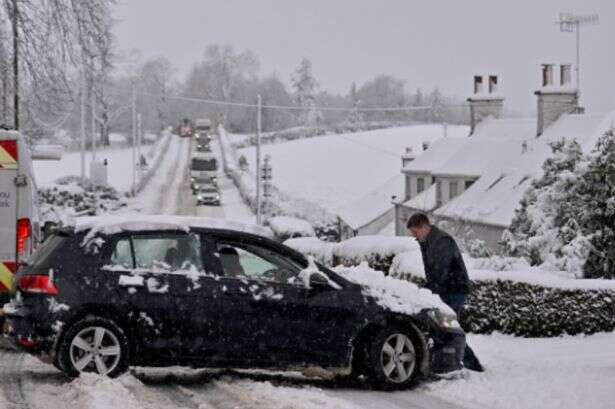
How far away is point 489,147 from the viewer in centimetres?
5403

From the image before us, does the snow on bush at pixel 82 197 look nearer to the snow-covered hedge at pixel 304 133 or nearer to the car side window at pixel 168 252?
the snow-covered hedge at pixel 304 133

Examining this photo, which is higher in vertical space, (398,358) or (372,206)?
(398,358)

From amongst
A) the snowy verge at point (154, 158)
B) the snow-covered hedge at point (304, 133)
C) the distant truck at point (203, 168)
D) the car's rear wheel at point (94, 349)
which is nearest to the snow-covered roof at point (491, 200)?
the distant truck at point (203, 168)

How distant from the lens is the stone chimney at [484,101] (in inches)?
2313

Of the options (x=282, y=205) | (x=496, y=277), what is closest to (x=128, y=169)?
(x=282, y=205)

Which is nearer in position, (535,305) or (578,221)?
(535,305)

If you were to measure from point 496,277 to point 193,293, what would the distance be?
5.86m

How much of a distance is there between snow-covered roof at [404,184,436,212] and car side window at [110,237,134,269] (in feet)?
140

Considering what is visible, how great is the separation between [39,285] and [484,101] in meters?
50.6

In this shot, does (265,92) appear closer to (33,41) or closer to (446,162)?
(446,162)

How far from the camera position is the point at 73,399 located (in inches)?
384

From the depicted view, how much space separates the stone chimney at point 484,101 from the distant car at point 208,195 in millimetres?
20097

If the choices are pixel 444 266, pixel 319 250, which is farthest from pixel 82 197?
pixel 444 266

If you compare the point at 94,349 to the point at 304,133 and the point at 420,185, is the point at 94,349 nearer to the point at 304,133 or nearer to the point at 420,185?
the point at 420,185
